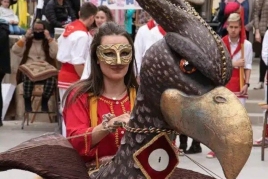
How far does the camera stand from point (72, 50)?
26.7 ft

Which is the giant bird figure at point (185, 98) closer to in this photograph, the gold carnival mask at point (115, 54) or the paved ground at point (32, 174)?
the gold carnival mask at point (115, 54)

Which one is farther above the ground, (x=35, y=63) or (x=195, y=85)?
(x=195, y=85)

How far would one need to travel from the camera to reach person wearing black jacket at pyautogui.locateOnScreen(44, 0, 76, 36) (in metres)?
12.1

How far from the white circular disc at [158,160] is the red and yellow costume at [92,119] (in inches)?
17.7

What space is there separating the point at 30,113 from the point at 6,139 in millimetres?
1199

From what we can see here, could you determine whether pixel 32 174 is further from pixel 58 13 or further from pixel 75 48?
pixel 58 13

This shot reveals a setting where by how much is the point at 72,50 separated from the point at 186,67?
587cm

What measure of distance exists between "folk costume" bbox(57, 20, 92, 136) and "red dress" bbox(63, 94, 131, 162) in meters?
4.97

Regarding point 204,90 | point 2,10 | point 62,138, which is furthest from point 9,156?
point 2,10

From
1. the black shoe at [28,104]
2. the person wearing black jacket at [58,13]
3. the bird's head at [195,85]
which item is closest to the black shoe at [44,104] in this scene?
the black shoe at [28,104]

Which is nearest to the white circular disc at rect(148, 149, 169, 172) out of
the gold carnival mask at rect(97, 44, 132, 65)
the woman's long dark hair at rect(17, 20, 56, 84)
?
the gold carnival mask at rect(97, 44, 132, 65)

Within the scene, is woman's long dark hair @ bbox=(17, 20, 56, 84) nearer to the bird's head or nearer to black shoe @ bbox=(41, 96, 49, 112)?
black shoe @ bbox=(41, 96, 49, 112)

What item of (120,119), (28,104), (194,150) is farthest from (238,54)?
(120,119)

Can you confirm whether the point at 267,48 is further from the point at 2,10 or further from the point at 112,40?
the point at 112,40
